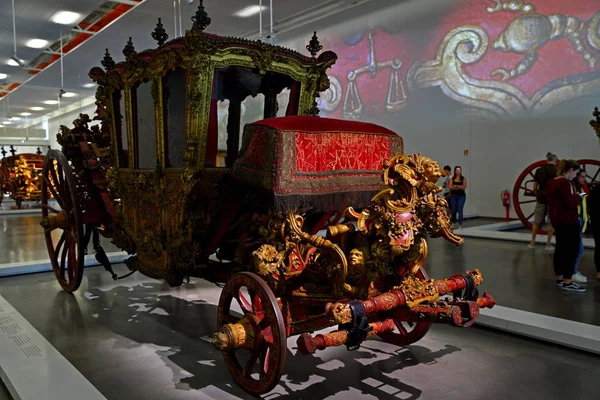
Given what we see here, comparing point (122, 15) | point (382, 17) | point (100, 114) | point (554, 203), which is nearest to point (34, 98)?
point (122, 15)

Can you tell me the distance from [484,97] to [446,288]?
25.7ft

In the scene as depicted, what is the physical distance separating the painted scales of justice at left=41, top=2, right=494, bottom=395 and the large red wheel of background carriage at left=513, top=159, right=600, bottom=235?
5967 mm

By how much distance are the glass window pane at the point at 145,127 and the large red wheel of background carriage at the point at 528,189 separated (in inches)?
248

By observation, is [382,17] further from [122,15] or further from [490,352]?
[490,352]

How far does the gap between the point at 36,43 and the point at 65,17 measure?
1585 millimetres

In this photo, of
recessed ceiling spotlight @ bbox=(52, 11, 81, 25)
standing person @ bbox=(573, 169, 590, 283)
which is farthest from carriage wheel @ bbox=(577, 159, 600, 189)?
recessed ceiling spotlight @ bbox=(52, 11, 81, 25)

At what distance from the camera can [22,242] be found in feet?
25.0

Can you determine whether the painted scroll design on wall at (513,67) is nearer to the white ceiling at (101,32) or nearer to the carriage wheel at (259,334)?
the white ceiling at (101,32)

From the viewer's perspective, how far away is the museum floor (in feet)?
8.13

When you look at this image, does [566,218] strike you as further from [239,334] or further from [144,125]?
[144,125]

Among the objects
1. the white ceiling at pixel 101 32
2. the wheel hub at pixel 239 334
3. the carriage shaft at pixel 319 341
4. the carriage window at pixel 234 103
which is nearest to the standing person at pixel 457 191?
the white ceiling at pixel 101 32

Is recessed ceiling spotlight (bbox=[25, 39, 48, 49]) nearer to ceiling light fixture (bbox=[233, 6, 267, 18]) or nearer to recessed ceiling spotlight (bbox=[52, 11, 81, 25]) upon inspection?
recessed ceiling spotlight (bbox=[52, 11, 81, 25])

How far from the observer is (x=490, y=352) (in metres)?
2.98

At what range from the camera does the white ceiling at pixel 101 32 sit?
736 centimetres
